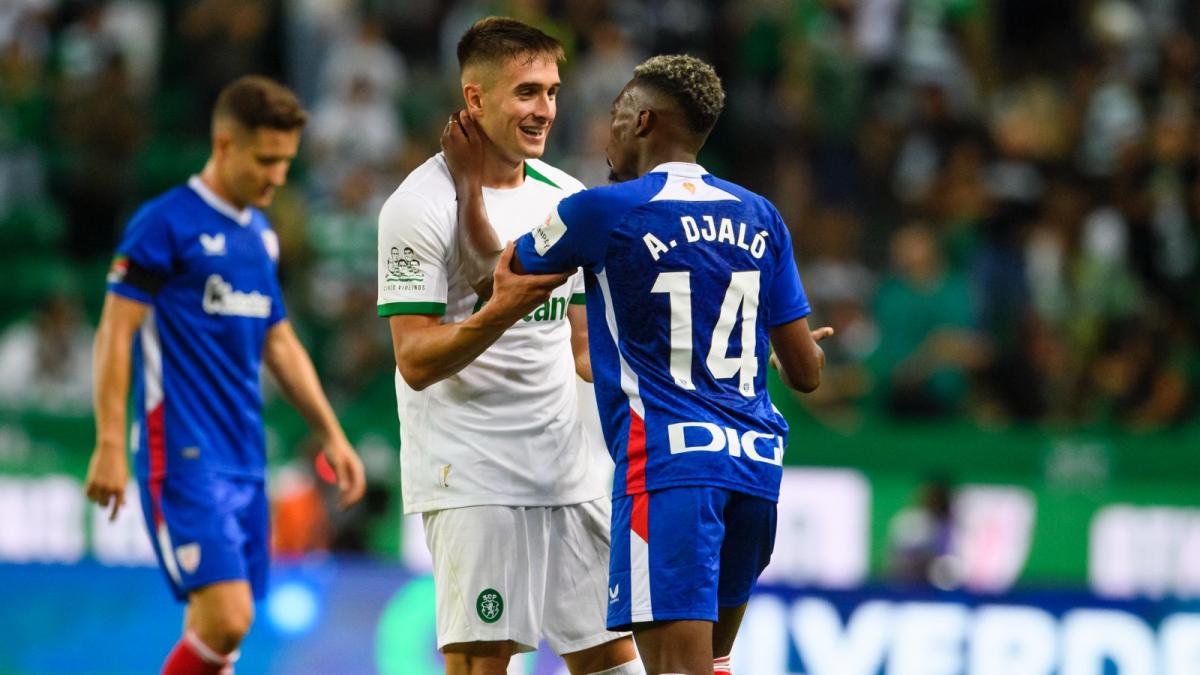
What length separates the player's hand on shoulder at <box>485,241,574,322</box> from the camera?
16.7 feet

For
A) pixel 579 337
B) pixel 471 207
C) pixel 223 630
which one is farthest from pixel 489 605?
pixel 223 630

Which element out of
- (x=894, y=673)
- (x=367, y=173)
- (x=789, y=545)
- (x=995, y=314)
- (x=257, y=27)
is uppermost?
(x=257, y=27)

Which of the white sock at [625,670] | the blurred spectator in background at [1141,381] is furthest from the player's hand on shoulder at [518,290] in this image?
the blurred spectator in background at [1141,381]

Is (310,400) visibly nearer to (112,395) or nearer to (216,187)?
(112,395)

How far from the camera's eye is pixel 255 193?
728 cm

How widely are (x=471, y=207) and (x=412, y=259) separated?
25cm

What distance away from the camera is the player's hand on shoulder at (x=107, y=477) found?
22.2 feet

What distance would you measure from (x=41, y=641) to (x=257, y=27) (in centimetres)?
741

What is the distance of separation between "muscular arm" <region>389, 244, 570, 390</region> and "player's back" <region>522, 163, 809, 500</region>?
12cm

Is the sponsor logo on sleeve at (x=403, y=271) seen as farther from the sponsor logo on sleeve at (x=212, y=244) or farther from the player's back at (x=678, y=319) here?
the sponsor logo on sleeve at (x=212, y=244)

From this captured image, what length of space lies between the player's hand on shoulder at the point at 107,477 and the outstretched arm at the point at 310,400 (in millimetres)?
828

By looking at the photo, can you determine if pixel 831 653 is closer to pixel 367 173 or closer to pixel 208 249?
pixel 208 249

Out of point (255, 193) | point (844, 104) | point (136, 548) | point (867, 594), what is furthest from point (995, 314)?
point (255, 193)

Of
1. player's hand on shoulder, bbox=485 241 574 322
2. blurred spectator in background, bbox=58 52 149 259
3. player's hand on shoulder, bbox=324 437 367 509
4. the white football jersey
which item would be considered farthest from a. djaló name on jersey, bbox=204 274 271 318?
blurred spectator in background, bbox=58 52 149 259
